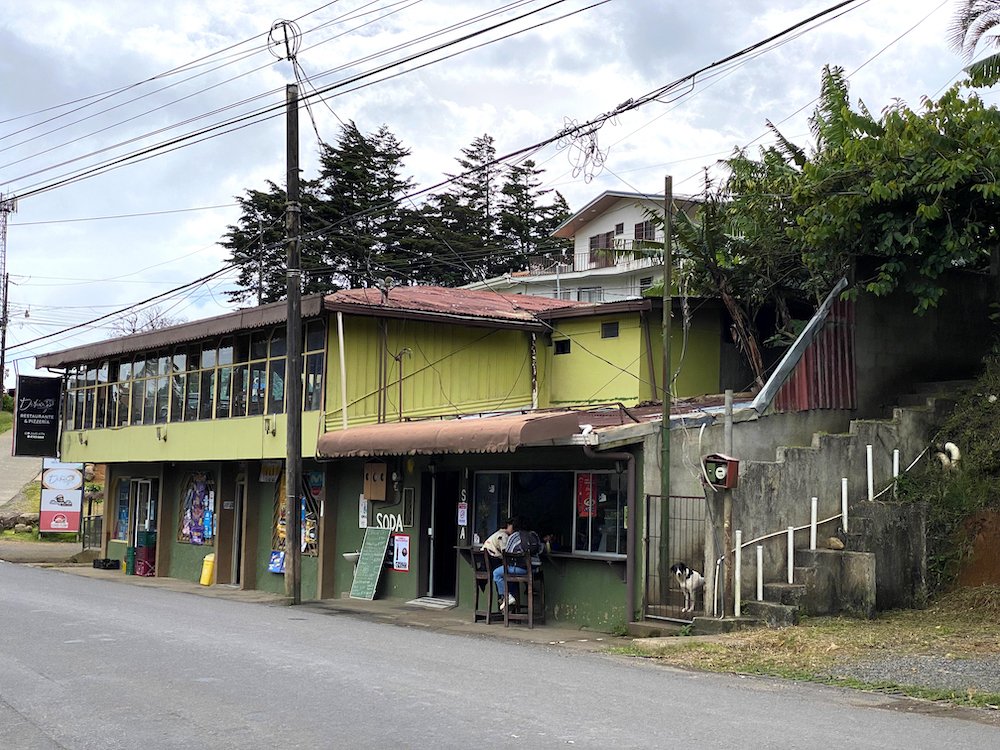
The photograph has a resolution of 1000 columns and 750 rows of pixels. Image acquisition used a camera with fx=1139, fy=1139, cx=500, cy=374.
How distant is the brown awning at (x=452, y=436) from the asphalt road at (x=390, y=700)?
121 inches

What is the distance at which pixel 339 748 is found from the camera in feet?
25.0

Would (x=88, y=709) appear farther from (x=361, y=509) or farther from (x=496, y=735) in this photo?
(x=361, y=509)

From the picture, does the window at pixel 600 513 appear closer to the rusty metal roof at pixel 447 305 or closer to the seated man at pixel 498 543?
the seated man at pixel 498 543

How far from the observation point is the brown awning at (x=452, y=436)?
53.0ft

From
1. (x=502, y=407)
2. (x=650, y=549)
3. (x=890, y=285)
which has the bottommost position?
(x=650, y=549)

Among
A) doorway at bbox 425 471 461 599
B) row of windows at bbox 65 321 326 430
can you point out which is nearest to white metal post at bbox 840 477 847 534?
doorway at bbox 425 471 461 599

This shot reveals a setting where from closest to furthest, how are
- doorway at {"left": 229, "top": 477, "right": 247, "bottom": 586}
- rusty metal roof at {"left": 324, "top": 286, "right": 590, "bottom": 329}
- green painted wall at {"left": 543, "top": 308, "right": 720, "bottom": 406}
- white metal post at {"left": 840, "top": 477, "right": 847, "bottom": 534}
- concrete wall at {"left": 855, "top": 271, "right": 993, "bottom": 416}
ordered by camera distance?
white metal post at {"left": 840, "top": 477, "right": 847, "bottom": 534} < concrete wall at {"left": 855, "top": 271, "right": 993, "bottom": 416} < rusty metal roof at {"left": 324, "top": 286, "right": 590, "bottom": 329} < green painted wall at {"left": 543, "top": 308, "right": 720, "bottom": 406} < doorway at {"left": 229, "top": 477, "right": 247, "bottom": 586}

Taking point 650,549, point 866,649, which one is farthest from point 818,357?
point 866,649

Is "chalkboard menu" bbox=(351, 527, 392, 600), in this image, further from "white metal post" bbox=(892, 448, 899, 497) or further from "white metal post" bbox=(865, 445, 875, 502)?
"white metal post" bbox=(892, 448, 899, 497)

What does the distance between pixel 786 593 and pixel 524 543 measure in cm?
408

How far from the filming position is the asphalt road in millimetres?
8062

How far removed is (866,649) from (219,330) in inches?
643

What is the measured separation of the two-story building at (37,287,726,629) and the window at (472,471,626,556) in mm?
31

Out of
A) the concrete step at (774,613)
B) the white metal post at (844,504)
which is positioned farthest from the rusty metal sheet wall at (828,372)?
the concrete step at (774,613)
